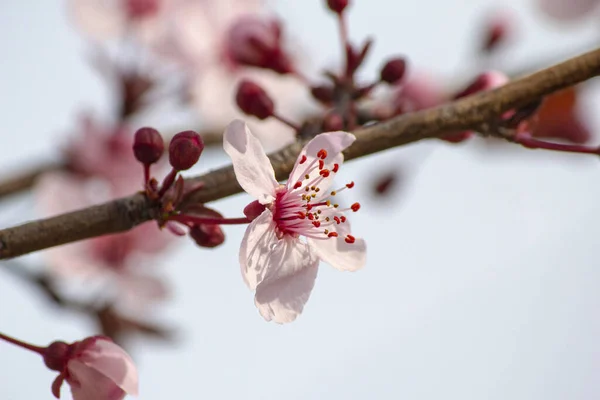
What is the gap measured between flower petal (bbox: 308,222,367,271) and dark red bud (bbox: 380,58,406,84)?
39cm

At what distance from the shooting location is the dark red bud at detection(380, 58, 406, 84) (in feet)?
4.96

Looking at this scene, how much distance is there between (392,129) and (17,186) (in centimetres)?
150

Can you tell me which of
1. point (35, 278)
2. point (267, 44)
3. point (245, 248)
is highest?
point (267, 44)

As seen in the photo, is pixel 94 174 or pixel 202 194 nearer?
pixel 202 194

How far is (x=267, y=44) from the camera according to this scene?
1.78 metres

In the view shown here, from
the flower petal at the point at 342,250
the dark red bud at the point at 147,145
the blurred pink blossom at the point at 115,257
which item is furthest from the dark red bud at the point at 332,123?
the blurred pink blossom at the point at 115,257

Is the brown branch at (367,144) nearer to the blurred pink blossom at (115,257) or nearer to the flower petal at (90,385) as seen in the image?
the flower petal at (90,385)

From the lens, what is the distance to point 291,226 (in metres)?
1.24

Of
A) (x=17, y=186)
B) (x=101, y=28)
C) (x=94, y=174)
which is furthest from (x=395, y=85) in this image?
(x=101, y=28)

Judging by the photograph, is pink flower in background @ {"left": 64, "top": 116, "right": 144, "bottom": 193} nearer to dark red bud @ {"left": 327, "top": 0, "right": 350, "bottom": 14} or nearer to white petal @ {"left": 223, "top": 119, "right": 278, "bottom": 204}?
dark red bud @ {"left": 327, "top": 0, "right": 350, "bottom": 14}

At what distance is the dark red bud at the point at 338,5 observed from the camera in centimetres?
153

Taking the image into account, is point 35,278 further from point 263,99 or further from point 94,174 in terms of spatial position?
point 263,99

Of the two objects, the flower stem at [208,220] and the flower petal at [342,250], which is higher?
the flower stem at [208,220]

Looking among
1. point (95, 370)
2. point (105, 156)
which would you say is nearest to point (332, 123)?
point (95, 370)
